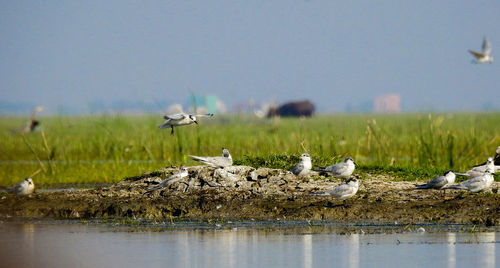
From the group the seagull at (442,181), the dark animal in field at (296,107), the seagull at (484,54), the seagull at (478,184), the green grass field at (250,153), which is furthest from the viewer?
the dark animal in field at (296,107)

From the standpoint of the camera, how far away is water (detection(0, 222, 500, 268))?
9055mm

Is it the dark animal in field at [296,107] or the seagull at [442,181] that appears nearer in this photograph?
the seagull at [442,181]

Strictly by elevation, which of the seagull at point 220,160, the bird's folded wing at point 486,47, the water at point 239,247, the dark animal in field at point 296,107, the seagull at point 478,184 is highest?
the bird's folded wing at point 486,47

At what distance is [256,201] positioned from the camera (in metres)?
13.6

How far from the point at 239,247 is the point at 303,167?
16.0ft

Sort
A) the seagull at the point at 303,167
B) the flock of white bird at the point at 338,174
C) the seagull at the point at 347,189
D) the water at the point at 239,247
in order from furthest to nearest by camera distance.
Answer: the seagull at the point at 303,167 < the flock of white bird at the point at 338,174 < the seagull at the point at 347,189 < the water at the point at 239,247

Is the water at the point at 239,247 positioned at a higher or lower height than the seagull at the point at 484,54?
lower

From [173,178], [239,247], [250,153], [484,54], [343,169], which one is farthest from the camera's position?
[484,54]

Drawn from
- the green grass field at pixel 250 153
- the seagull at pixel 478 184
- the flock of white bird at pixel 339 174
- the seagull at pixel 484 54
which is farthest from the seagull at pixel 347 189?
the seagull at pixel 484 54

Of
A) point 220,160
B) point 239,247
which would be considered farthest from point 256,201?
point 239,247

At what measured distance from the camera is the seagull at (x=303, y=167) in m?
14.8

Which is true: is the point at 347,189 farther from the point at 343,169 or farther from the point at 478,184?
the point at 478,184

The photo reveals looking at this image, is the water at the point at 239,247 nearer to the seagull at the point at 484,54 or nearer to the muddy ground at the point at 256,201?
the muddy ground at the point at 256,201

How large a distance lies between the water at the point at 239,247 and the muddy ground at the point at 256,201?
1.16 metres
